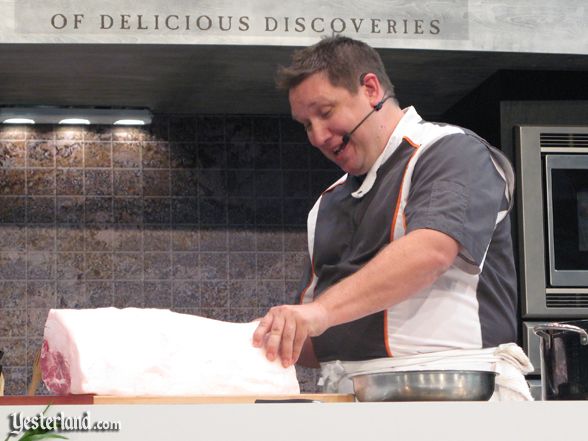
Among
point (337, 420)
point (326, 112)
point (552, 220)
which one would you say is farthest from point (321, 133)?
point (552, 220)

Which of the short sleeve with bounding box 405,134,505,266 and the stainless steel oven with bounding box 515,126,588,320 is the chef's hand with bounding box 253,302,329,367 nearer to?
the short sleeve with bounding box 405,134,505,266

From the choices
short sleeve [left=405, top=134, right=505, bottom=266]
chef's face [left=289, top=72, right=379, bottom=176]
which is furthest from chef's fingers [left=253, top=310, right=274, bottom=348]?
chef's face [left=289, top=72, right=379, bottom=176]

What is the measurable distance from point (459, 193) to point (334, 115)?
325 millimetres

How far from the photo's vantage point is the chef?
1429 mm

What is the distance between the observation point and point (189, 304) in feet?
9.98

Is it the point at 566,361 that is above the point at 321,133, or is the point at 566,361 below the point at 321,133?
below

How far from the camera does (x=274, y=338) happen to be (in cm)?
136

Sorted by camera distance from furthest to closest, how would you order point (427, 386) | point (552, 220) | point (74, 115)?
point (74, 115), point (552, 220), point (427, 386)

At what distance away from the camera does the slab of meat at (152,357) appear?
1.29m

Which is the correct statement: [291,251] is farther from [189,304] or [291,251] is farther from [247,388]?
[247,388]

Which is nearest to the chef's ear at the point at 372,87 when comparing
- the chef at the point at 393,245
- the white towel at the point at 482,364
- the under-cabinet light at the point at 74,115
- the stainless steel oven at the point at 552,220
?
the chef at the point at 393,245

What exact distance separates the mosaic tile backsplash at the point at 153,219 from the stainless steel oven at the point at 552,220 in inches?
27.3

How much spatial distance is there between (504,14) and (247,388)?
1546 mm

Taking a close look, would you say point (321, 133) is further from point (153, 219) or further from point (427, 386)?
point (153, 219)
